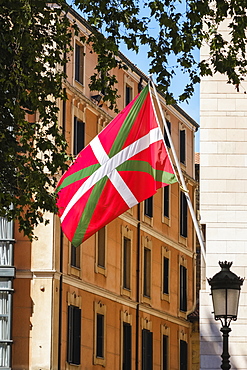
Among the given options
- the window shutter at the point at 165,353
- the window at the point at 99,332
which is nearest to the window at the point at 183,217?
the window shutter at the point at 165,353

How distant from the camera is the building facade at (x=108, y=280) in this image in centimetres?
3616

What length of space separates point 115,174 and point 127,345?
813 inches

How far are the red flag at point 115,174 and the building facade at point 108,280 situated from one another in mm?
7572

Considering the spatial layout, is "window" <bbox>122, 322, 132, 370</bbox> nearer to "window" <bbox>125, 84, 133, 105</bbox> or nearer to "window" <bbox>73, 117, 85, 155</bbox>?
"window" <bbox>73, 117, 85, 155</bbox>

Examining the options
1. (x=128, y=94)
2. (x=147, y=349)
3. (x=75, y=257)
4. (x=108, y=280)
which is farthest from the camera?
(x=128, y=94)

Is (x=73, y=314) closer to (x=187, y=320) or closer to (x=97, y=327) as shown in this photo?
(x=97, y=327)

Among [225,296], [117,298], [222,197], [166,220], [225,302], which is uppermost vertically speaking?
[166,220]

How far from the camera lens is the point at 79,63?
40062 millimetres

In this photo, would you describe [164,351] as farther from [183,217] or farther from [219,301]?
[219,301]

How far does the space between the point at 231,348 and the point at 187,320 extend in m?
26.5

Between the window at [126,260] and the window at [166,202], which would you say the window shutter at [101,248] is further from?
the window at [166,202]

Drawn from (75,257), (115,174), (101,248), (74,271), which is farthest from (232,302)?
(101,248)

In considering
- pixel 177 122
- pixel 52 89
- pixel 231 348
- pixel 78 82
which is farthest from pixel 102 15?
pixel 177 122

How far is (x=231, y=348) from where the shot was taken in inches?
942
